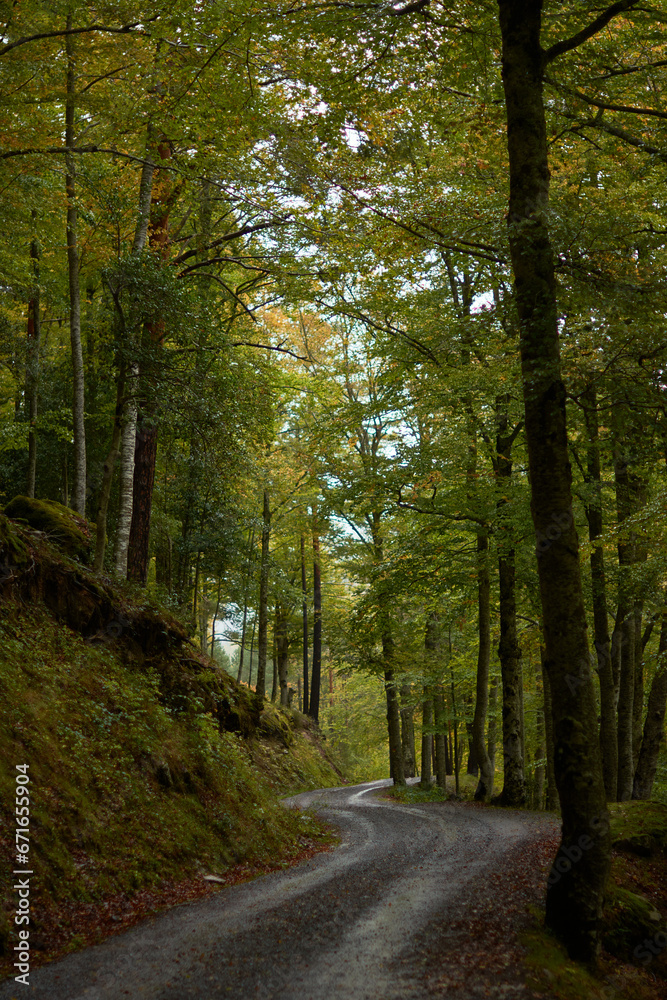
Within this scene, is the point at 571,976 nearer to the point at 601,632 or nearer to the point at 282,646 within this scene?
the point at 601,632

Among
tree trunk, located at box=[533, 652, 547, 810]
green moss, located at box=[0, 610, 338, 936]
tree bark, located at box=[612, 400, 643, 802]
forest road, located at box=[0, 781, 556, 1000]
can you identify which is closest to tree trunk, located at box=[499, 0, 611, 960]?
forest road, located at box=[0, 781, 556, 1000]

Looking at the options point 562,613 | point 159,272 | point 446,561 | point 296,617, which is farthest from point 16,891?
point 296,617

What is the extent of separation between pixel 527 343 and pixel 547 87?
355 cm

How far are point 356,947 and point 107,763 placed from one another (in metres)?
3.36

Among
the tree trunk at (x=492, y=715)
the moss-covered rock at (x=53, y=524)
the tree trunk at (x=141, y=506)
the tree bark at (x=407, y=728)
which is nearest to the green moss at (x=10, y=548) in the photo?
the moss-covered rock at (x=53, y=524)

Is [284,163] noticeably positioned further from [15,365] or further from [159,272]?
[15,365]

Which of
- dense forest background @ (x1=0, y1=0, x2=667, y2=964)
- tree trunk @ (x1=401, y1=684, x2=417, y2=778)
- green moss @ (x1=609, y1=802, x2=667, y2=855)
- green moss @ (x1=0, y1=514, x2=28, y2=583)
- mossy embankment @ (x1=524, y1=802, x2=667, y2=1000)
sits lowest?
tree trunk @ (x1=401, y1=684, x2=417, y2=778)

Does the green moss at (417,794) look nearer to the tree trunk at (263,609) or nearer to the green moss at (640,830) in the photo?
the tree trunk at (263,609)

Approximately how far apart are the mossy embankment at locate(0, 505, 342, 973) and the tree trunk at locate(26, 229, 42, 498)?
15.1 ft

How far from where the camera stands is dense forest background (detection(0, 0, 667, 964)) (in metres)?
6.20

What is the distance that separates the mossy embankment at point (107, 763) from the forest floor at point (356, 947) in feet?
1.68

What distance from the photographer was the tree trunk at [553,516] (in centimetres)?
502

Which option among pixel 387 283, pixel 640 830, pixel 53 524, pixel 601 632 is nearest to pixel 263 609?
pixel 53 524

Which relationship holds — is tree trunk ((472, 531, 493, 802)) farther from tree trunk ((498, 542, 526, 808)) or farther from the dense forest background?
tree trunk ((498, 542, 526, 808))
